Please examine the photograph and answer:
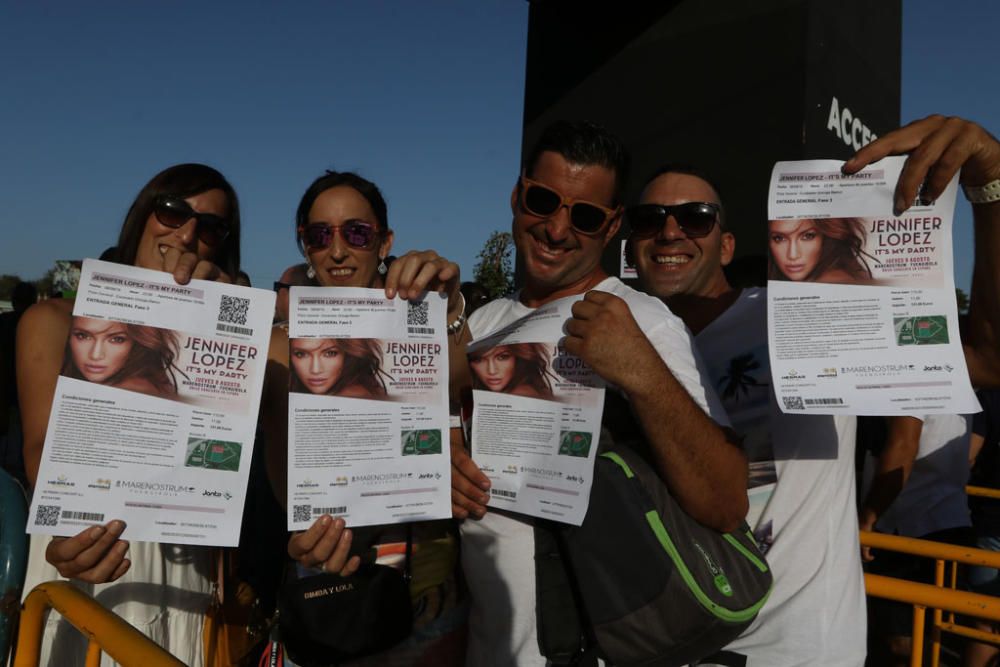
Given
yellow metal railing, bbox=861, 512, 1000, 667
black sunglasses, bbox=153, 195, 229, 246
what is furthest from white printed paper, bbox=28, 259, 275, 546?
yellow metal railing, bbox=861, 512, 1000, 667

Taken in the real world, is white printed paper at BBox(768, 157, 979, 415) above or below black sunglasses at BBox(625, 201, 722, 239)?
below

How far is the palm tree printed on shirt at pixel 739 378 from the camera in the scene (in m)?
2.00

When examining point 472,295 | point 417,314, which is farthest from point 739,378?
point 472,295

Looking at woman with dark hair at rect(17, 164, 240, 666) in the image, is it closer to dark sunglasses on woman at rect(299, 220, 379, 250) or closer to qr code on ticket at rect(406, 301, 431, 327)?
dark sunglasses on woman at rect(299, 220, 379, 250)

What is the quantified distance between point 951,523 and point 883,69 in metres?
4.23

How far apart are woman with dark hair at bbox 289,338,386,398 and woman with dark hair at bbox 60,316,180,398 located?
0.28 meters

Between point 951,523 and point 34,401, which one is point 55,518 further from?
point 951,523

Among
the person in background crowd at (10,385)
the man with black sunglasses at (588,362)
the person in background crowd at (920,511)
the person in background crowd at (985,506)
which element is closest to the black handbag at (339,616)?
the man with black sunglasses at (588,362)

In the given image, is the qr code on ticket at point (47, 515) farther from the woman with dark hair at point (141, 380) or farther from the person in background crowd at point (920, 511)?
the person in background crowd at point (920, 511)

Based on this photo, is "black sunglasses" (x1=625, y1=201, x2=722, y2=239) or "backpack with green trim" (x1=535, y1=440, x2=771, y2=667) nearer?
"backpack with green trim" (x1=535, y1=440, x2=771, y2=667)

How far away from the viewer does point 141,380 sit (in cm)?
153

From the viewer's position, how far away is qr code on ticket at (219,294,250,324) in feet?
5.24

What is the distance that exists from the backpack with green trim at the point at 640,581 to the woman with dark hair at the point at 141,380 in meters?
1.00

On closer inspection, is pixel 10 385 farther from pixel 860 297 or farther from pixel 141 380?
pixel 860 297
